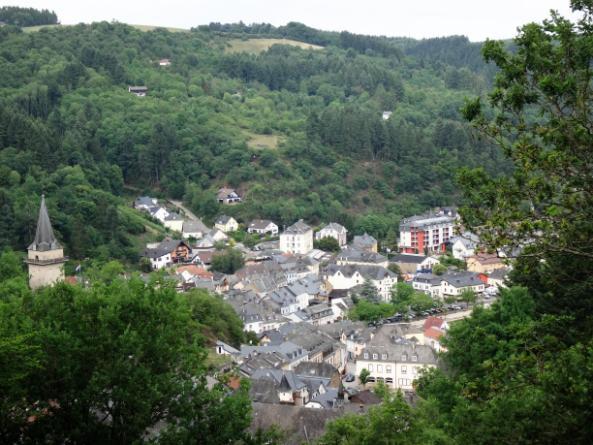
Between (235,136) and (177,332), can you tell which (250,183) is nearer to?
(235,136)

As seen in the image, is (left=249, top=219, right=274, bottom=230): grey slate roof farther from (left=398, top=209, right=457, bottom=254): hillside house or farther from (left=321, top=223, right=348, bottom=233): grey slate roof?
(left=398, top=209, right=457, bottom=254): hillside house

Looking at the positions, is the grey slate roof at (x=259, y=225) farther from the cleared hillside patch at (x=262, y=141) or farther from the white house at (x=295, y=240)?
the cleared hillside patch at (x=262, y=141)

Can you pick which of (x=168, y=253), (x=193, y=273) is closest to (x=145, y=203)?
(x=168, y=253)

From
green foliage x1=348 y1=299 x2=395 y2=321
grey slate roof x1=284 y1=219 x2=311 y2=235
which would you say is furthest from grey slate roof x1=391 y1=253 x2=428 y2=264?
green foliage x1=348 y1=299 x2=395 y2=321

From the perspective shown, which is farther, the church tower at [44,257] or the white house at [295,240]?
the white house at [295,240]

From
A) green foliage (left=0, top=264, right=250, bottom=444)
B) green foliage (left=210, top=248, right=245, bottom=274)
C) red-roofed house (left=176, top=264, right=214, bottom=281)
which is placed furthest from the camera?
green foliage (left=210, top=248, right=245, bottom=274)

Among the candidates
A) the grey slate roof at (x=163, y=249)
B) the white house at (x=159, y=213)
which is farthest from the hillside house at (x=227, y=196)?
the grey slate roof at (x=163, y=249)

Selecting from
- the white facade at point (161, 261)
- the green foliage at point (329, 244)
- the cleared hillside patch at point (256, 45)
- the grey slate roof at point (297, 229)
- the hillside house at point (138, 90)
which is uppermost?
the cleared hillside patch at point (256, 45)
